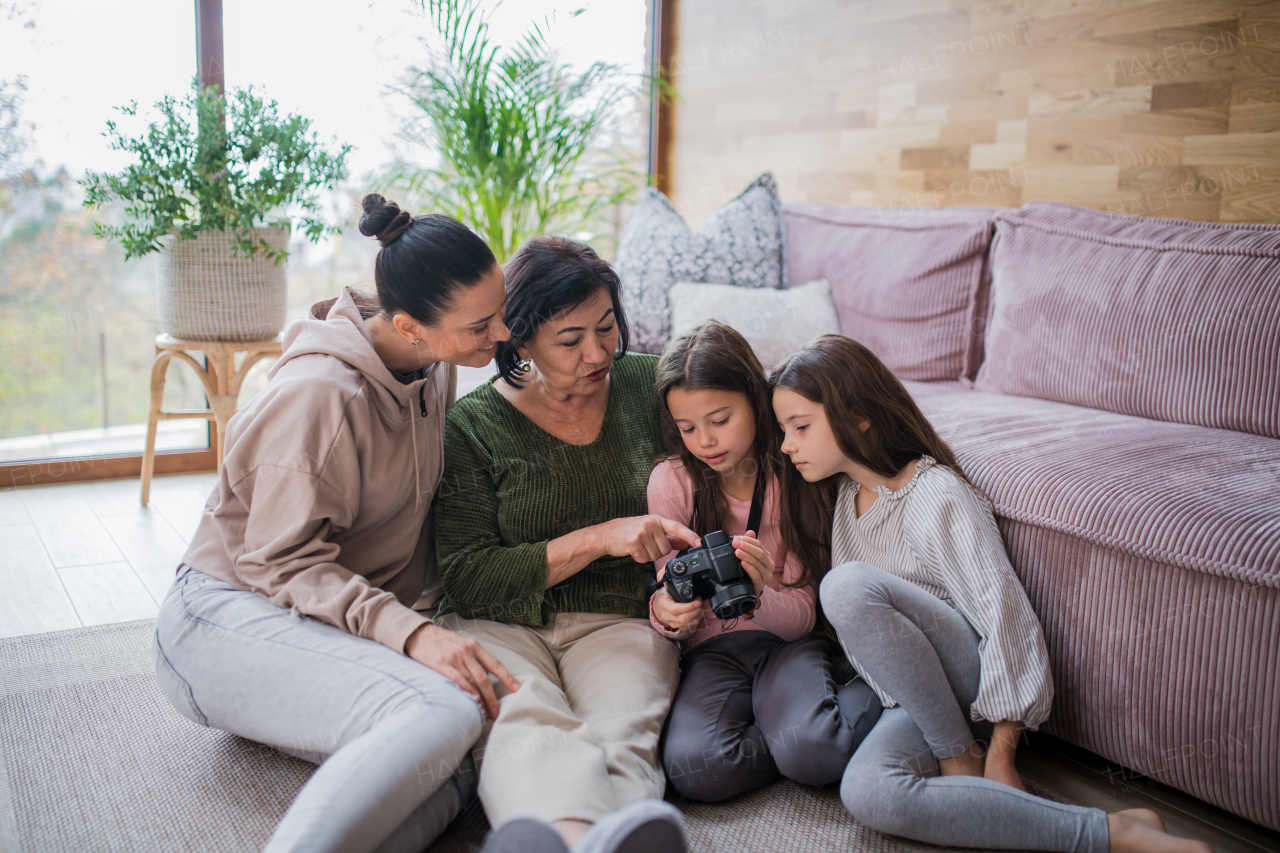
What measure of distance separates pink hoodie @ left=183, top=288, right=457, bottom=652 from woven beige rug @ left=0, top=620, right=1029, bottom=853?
30cm

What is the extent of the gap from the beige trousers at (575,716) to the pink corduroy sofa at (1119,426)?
2.04 ft

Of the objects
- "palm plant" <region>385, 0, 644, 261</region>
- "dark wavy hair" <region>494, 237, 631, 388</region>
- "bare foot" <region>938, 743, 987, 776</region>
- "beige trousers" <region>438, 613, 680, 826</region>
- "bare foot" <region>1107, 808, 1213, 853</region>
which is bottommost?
"bare foot" <region>1107, 808, 1213, 853</region>

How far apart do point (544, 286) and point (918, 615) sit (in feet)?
2.46

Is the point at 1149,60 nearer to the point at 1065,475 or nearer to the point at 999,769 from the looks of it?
the point at 1065,475

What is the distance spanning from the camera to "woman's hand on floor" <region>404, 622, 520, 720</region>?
117cm

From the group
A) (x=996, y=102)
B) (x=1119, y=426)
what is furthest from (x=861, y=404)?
(x=996, y=102)

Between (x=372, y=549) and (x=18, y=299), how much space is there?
2.02 metres

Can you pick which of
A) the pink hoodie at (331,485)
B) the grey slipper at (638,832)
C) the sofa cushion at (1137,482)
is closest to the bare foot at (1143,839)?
the sofa cushion at (1137,482)

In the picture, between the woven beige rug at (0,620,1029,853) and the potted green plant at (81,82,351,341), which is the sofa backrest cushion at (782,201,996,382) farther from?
the potted green plant at (81,82,351,341)

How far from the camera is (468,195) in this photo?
284cm

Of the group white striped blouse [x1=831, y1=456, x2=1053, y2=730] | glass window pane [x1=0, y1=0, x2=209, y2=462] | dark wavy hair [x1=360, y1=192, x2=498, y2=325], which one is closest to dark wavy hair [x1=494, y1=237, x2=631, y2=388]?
dark wavy hair [x1=360, y1=192, x2=498, y2=325]

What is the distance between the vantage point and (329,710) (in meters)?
1.10

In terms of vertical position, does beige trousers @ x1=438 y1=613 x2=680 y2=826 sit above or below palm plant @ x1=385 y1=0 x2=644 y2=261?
below

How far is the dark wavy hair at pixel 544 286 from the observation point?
55.9 inches
